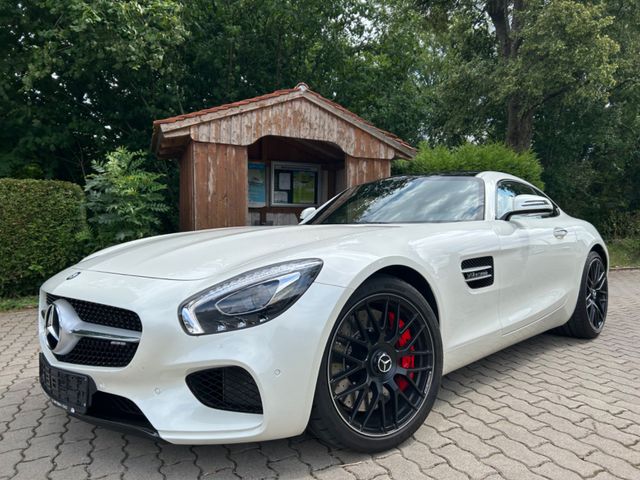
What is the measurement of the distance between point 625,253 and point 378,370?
12.8 metres

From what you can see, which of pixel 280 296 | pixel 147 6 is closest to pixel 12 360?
pixel 280 296

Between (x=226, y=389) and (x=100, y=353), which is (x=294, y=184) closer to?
(x=100, y=353)

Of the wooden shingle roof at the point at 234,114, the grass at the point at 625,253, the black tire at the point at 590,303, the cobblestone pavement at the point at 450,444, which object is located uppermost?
the wooden shingle roof at the point at 234,114

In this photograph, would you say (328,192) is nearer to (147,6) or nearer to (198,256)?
(147,6)

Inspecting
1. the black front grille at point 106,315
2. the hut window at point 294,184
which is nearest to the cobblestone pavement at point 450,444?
the black front grille at point 106,315

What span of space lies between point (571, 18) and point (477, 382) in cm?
1276

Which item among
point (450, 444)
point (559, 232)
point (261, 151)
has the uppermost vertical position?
point (261, 151)

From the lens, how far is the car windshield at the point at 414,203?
3.16m

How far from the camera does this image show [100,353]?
1992 mm

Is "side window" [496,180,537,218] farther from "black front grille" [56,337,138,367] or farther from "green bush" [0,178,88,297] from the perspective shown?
"green bush" [0,178,88,297]

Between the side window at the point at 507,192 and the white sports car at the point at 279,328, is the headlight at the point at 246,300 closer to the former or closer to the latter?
the white sports car at the point at 279,328

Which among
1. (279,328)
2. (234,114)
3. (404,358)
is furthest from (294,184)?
(279,328)

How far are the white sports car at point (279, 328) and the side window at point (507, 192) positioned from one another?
1.08ft

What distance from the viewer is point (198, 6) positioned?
1316cm
